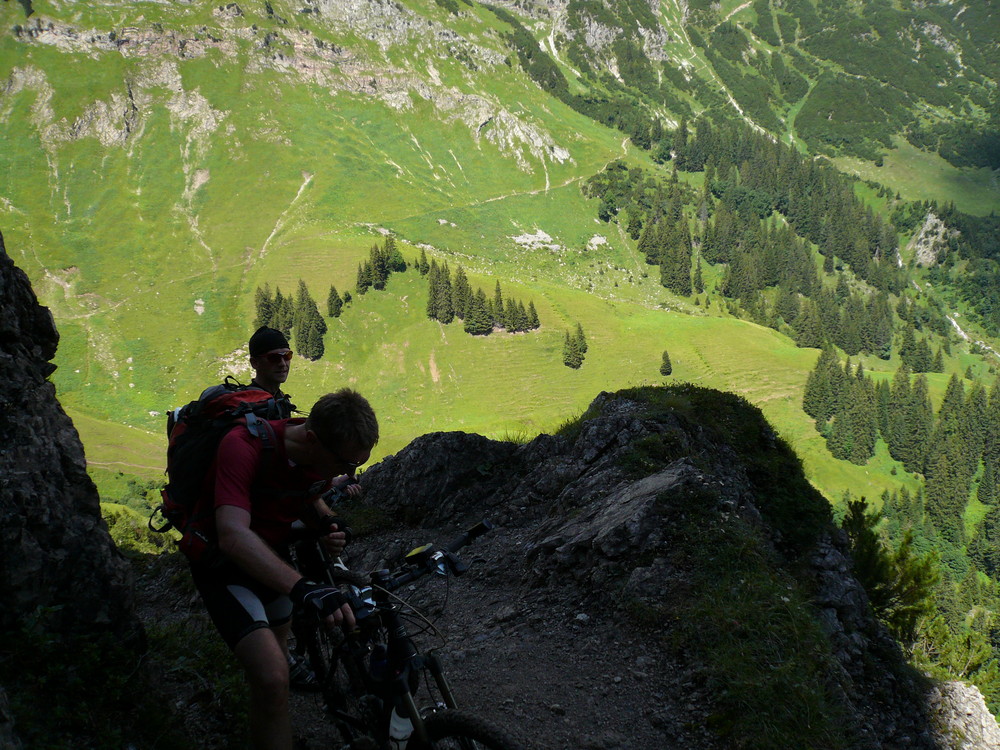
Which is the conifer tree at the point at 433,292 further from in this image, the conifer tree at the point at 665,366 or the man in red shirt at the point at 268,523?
the man in red shirt at the point at 268,523

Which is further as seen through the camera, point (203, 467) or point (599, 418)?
point (599, 418)

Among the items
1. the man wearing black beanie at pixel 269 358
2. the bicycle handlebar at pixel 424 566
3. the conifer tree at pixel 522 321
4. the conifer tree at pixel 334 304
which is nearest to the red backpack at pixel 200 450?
the bicycle handlebar at pixel 424 566

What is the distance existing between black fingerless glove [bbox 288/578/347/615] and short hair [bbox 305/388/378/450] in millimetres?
1036

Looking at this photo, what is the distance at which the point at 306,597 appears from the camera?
164 inches

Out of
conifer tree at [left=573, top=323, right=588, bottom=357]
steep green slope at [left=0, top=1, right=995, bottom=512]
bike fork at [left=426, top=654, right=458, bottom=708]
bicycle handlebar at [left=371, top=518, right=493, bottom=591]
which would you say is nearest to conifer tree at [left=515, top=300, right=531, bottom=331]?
steep green slope at [left=0, top=1, right=995, bottom=512]

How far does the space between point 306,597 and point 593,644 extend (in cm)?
579

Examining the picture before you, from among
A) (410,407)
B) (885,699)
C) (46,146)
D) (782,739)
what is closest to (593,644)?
(782,739)

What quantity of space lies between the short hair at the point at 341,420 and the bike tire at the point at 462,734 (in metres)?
2.01

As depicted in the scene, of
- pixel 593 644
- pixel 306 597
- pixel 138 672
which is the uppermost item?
pixel 306 597

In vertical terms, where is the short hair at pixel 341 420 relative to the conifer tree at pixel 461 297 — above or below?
above

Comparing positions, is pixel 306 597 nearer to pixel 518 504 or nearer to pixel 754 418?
pixel 518 504

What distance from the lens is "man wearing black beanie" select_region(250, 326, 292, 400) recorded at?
8.37m

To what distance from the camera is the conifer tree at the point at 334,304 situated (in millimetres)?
147500

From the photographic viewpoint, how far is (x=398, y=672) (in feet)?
14.8
